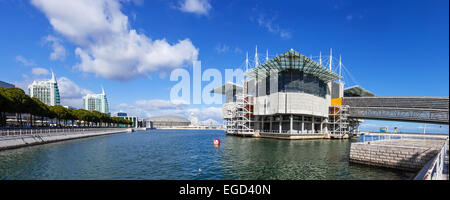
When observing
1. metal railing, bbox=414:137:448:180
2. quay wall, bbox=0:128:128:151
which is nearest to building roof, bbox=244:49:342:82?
metal railing, bbox=414:137:448:180

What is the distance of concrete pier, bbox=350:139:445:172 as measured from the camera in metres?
20.1

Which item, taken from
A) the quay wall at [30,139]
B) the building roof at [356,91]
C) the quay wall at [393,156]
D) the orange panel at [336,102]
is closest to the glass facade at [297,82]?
the orange panel at [336,102]

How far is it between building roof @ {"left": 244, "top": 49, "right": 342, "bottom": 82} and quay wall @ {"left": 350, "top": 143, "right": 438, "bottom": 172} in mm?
47608

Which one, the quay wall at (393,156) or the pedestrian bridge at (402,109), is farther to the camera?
the pedestrian bridge at (402,109)

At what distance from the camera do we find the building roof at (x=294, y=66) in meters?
69.3

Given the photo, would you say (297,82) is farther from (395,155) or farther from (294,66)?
(395,155)

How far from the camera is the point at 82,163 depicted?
25.2 m

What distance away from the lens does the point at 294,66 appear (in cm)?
7412

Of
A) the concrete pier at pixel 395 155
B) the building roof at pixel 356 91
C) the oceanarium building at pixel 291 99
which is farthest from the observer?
the building roof at pixel 356 91

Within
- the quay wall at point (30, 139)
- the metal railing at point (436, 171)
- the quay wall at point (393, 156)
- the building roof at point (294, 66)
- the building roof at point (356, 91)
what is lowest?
the quay wall at point (30, 139)

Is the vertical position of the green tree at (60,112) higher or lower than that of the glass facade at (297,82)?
lower

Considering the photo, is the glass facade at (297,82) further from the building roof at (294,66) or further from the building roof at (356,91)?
the building roof at (356,91)

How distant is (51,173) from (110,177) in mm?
6613

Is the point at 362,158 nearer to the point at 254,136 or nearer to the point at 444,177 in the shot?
the point at 444,177
